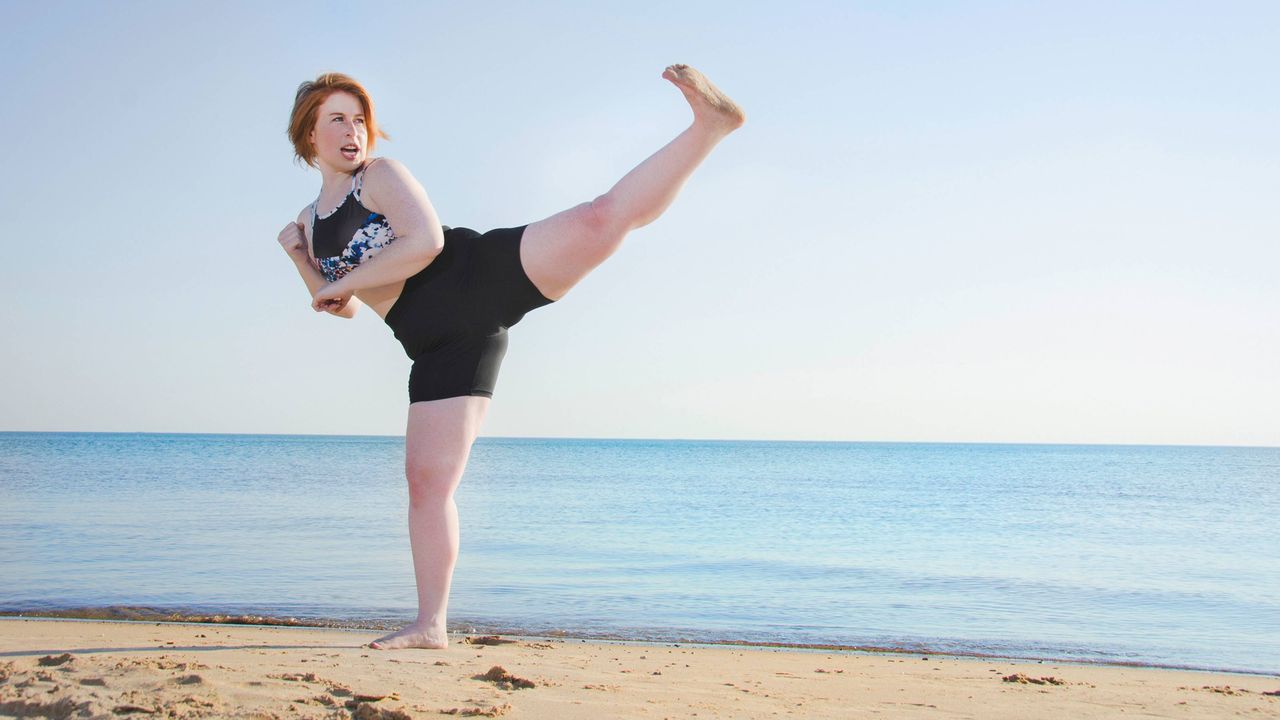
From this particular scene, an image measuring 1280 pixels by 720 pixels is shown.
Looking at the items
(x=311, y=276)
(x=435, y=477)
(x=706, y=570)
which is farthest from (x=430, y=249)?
(x=706, y=570)

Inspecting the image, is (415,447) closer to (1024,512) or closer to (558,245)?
(558,245)

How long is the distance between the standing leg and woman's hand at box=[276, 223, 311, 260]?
629mm

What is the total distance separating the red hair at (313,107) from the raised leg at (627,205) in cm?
69

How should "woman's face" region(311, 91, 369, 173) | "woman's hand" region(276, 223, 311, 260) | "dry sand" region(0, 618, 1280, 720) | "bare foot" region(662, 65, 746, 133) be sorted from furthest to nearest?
"woman's hand" region(276, 223, 311, 260) < "woman's face" region(311, 91, 369, 173) < "bare foot" region(662, 65, 746, 133) < "dry sand" region(0, 618, 1280, 720)

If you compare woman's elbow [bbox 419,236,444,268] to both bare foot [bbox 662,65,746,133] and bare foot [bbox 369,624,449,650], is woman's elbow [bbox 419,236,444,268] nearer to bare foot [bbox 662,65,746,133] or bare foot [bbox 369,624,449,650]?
bare foot [bbox 662,65,746,133]

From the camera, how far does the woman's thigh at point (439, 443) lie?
2.90 meters

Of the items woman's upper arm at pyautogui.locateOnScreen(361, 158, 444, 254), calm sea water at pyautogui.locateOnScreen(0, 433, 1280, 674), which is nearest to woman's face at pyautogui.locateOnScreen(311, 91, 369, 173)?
woman's upper arm at pyautogui.locateOnScreen(361, 158, 444, 254)

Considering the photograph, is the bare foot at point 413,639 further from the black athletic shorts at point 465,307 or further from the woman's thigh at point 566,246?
the woman's thigh at point 566,246

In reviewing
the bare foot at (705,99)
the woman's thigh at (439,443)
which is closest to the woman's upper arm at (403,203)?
the woman's thigh at (439,443)

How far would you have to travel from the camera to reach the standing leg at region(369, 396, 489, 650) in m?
2.90

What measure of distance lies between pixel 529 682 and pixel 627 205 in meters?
1.34

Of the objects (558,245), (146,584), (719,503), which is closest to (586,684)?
(558,245)

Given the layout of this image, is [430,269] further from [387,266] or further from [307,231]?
[307,231]

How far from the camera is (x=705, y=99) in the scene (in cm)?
254
